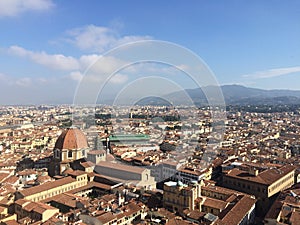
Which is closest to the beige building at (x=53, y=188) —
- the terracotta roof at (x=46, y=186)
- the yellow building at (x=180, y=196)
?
the terracotta roof at (x=46, y=186)

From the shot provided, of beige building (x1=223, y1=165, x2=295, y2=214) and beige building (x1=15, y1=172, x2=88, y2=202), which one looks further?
beige building (x1=223, y1=165, x2=295, y2=214)

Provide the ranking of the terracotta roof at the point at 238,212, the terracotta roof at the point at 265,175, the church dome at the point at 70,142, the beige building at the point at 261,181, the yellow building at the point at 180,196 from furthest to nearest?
1. the church dome at the point at 70,142
2. the terracotta roof at the point at 265,175
3. the beige building at the point at 261,181
4. the yellow building at the point at 180,196
5. the terracotta roof at the point at 238,212

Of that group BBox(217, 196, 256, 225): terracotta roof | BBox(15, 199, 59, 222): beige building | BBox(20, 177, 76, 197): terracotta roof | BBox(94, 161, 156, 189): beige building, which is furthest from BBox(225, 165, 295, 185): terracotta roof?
BBox(15, 199, 59, 222): beige building

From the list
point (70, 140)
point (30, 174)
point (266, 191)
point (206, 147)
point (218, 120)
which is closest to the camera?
point (266, 191)

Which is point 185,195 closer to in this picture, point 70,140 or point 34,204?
point 34,204

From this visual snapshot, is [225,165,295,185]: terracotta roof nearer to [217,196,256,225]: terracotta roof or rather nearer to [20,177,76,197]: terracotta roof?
[217,196,256,225]: terracotta roof

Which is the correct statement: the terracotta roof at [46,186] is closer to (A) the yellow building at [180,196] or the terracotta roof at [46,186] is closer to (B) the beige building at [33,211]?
(B) the beige building at [33,211]

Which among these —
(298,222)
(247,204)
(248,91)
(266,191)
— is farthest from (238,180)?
(248,91)

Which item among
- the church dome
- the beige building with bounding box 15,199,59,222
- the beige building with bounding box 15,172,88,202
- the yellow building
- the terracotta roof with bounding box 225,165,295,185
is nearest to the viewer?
the beige building with bounding box 15,199,59,222

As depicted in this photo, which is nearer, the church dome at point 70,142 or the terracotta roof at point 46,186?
the terracotta roof at point 46,186

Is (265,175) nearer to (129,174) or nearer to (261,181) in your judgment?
(261,181)

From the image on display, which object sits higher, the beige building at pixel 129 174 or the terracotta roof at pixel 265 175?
the terracotta roof at pixel 265 175
